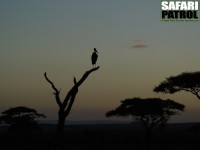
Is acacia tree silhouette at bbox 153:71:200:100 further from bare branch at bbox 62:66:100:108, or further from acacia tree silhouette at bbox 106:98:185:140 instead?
bare branch at bbox 62:66:100:108

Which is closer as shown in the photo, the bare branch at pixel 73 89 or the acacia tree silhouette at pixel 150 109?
the bare branch at pixel 73 89

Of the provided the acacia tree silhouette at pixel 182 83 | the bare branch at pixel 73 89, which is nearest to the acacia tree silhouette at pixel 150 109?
the acacia tree silhouette at pixel 182 83

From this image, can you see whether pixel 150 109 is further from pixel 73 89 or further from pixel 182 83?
pixel 73 89

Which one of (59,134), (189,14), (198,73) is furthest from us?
(198,73)

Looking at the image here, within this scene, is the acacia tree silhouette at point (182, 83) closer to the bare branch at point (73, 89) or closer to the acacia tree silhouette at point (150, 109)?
the acacia tree silhouette at point (150, 109)

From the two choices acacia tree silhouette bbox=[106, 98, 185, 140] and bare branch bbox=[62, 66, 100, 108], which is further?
acacia tree silhouette bbox=[106, 98, 185, 140]

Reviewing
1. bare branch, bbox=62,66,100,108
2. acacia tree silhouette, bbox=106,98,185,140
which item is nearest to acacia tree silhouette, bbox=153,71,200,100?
acacia tree silhouette, bbox=106,98,185,140

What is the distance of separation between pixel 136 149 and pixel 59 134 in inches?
1148

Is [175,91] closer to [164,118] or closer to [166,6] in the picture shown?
[164,118]

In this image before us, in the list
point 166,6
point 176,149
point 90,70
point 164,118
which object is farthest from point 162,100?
point 90,70

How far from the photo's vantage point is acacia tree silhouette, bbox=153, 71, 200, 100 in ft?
145

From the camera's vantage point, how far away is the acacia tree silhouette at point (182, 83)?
4412 cm

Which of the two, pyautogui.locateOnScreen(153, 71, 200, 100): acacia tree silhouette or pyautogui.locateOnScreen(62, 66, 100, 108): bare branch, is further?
pyautogui.locateOnScreen(153, 71, 200, 100): acacia tree silhouette

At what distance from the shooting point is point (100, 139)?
60.8m
